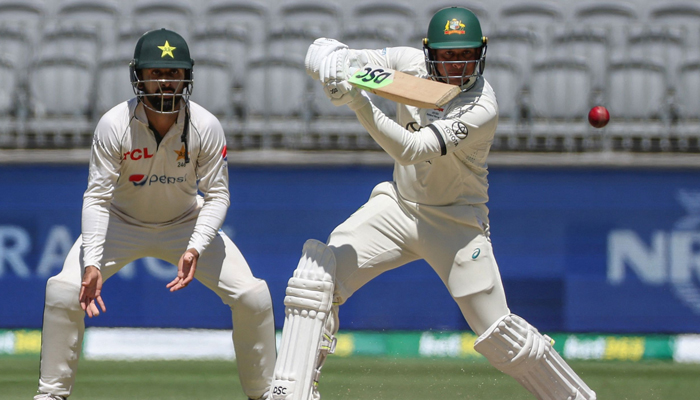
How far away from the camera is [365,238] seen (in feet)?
12.2

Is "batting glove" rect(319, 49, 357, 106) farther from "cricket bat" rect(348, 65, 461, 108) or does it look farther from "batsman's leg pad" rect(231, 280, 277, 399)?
"batsman's leg pad" rect(231, 280, 277, 399)

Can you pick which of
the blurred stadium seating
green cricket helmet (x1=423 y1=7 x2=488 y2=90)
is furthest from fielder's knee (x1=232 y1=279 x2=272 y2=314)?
the blurred stadium seating

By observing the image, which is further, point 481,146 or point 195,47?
point 195,47

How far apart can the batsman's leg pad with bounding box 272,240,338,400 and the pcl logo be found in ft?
9.90

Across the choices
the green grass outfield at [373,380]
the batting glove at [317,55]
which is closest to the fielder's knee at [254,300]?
the green grass outfield at [373,380]

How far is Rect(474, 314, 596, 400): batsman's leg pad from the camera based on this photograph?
3.52 metres

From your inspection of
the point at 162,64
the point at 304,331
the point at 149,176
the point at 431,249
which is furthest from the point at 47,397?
the point at 431,249

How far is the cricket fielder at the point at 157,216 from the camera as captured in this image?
3.63 m

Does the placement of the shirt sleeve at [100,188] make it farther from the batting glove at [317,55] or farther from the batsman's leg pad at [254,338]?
the batting glove at [317,55]

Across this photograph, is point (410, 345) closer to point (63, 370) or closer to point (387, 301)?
point (387, 301)

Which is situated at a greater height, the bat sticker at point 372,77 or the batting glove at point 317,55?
the batting glove at point 317,55

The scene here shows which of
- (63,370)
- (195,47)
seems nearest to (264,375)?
(63,370)

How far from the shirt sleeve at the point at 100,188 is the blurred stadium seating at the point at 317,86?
2.54m

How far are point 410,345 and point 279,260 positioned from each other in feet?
3.42
